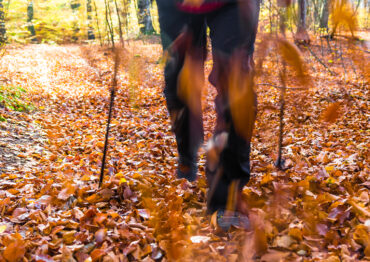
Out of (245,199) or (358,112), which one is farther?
(358,112)

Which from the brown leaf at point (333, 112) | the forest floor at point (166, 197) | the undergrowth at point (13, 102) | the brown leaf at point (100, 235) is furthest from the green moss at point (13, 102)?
the brown leaf at point (333, 112)

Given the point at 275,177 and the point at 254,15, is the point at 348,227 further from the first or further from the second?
the point at 254,15

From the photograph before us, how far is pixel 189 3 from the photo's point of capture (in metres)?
1.54

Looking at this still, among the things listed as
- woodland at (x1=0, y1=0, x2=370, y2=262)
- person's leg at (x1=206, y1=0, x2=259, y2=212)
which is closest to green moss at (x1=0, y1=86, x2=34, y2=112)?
woodland at (x1=0, y1=0, x2=370, y2=262)

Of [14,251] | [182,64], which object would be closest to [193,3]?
[182,64]

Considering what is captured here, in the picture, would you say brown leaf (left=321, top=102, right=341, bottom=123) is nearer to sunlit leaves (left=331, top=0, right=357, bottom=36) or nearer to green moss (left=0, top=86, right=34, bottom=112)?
sunlit leaves (left=331, top=0, right=357, bottom=36)

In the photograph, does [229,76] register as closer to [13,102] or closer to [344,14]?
[344,14]

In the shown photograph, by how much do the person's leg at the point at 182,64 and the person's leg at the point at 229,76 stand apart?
17 cm

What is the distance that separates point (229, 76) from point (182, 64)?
0.41 m

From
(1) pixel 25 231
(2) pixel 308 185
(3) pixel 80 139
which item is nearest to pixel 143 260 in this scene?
(1) pixel 25 231

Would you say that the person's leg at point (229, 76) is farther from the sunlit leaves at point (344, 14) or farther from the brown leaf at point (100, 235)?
the brown leaf at point (100, 235)

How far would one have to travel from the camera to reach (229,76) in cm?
140

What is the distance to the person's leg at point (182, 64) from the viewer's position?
1.62 metres

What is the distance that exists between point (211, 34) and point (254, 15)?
0.22 meters
